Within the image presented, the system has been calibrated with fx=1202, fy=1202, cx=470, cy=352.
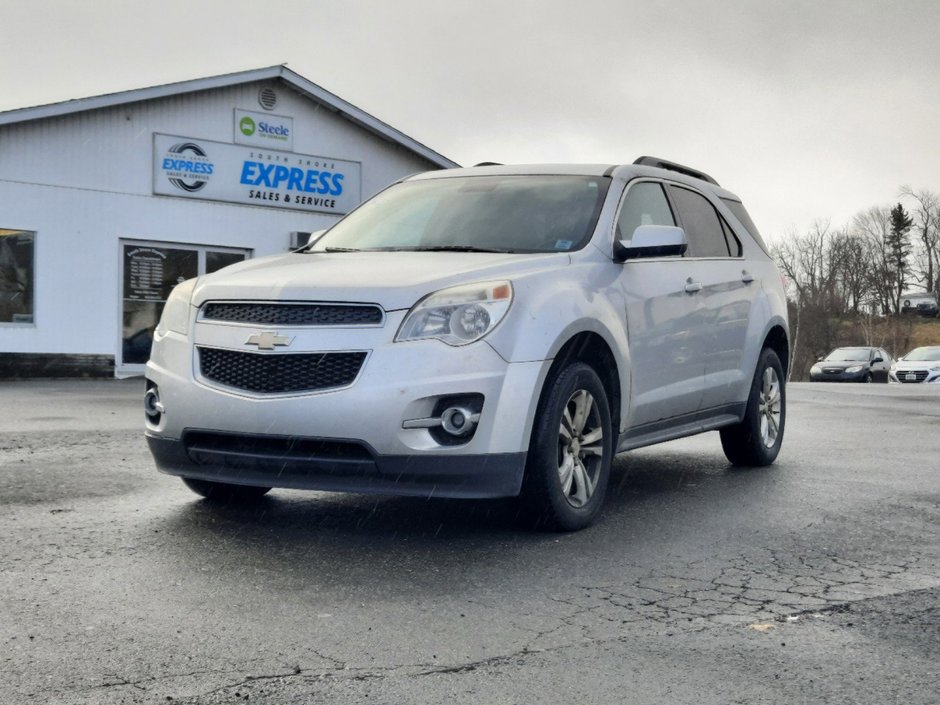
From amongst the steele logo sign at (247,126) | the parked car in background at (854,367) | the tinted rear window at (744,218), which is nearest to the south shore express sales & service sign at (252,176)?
the steele logo sign at (247,126)

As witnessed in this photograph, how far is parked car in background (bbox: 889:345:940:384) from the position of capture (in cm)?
3609

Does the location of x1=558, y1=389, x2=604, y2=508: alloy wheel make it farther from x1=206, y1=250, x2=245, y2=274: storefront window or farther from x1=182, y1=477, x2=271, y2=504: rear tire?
x1=206, y1=250, x2=245, y2=274: storefront window

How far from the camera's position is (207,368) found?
18.3ft

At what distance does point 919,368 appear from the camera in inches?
1435

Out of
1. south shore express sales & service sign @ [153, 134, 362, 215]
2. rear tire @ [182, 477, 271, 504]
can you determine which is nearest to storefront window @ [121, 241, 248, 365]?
south shore express sales & service sign @ [153, 134, 362, 215]

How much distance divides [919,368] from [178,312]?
112ft

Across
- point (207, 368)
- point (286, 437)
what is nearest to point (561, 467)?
point (286, 437)

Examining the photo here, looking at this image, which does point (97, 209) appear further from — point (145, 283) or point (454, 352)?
point (454, 352)

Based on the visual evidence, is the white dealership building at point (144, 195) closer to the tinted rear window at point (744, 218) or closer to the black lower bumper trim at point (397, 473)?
the tinted rear window at point (744, 218)

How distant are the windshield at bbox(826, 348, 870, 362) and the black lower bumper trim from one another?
37.9m

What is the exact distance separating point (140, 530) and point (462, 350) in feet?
5.90

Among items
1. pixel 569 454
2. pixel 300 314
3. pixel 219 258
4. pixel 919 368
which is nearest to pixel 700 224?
pixel 569 454

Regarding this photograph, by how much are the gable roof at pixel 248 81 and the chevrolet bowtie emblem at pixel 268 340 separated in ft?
46.4

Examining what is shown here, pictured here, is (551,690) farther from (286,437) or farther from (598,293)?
(598,293)
